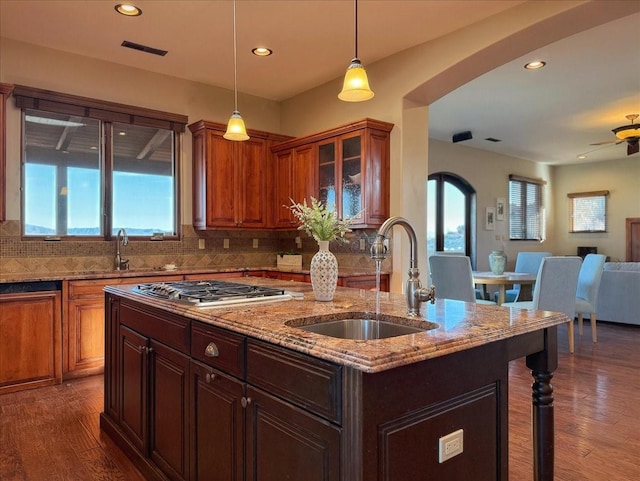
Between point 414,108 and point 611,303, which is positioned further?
point 611,303

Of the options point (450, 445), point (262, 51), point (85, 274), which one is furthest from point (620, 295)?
point (85, 274)

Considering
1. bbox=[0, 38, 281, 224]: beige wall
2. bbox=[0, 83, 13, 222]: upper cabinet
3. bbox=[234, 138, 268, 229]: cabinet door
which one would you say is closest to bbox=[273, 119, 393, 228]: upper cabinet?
bbox=[234, 138, 268, 229]: cabinet door

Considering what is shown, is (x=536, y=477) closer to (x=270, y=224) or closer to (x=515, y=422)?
(x=515, y=422)

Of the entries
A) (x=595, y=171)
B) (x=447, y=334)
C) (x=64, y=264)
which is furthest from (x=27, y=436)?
(x=595, y=171)

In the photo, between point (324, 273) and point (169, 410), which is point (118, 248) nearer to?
point (169, 410)

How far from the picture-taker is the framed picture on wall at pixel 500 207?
820 centimetres

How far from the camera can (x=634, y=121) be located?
6324 millimetres

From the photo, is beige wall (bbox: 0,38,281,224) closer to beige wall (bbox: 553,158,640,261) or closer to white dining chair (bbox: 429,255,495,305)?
white dining chair (bbox: 429,255,495,305)

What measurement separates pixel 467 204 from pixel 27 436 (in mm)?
6942

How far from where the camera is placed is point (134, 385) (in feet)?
7.67

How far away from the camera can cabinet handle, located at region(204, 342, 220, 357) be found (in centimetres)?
167

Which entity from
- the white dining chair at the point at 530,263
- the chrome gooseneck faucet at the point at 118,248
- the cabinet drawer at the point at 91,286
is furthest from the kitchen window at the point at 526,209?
the cabinet drawer at the point at 91,286

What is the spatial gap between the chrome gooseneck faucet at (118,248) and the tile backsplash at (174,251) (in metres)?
0.06

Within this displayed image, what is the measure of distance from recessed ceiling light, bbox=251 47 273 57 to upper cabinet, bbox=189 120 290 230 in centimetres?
91
